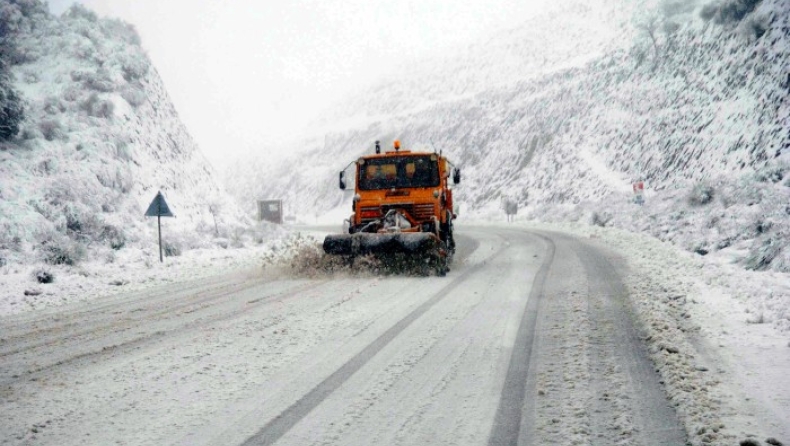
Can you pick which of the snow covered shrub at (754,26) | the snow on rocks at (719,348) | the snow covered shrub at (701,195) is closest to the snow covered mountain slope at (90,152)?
the snow on rocks at (719,348)

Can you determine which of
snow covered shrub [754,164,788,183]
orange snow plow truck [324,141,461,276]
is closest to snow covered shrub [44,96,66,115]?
orange snow plow truck [324,141,461,276]

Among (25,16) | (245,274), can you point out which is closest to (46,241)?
(245,274)

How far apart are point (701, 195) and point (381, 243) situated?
14.7 metres

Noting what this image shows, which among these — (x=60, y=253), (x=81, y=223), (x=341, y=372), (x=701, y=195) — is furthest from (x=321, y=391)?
(x=701, y=195)

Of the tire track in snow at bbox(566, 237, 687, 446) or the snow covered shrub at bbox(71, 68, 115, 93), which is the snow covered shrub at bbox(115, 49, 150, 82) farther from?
the tire track in snow at bbox(566, 237, 687, 446)

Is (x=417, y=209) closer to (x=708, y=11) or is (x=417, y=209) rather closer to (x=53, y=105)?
(x=53, y=105)

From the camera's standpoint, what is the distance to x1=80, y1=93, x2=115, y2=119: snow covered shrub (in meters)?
20.9

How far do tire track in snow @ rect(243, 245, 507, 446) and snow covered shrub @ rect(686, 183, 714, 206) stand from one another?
16.6m

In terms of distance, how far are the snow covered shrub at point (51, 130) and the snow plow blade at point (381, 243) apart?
46.4 ft

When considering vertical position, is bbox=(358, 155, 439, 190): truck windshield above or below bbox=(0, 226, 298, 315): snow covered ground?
above

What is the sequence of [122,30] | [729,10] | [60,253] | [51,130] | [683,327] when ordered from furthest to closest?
[729,10] → [122,30] → [51,130] → [60,253] → [683,327]

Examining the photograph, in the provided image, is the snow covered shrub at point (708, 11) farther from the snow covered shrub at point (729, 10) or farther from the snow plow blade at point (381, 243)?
the snow plow blade at point (381, 243)

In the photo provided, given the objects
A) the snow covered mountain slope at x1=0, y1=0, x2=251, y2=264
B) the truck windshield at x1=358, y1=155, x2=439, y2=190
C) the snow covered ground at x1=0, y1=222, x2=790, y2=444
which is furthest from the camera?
the snow covered mountain slope at x1=0, y1=0, x2=251, y2=264

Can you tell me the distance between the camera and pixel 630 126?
1519 inches
